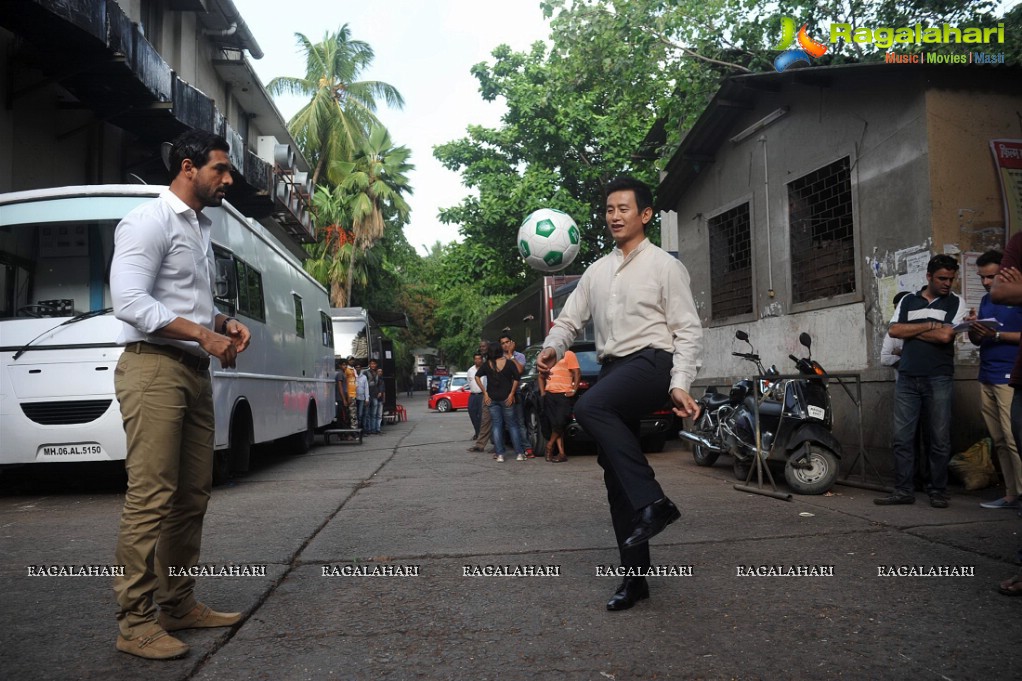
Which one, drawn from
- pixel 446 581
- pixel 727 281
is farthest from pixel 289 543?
pixel 727 281

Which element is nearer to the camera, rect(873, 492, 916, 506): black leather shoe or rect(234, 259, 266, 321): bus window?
rect(873, 492, 916, 506): black leather shoe

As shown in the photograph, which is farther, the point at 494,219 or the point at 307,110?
the point at 307,110

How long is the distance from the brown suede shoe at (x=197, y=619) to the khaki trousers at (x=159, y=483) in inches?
1.1

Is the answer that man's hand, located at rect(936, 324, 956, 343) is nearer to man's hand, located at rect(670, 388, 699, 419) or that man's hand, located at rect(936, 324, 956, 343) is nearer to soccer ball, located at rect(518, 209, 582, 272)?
man's hand, located at rect(670, 388, 699, 419)

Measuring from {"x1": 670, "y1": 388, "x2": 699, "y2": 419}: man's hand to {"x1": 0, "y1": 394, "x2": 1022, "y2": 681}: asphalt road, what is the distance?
0.87 metres

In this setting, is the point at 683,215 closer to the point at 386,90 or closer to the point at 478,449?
the point at 478,449

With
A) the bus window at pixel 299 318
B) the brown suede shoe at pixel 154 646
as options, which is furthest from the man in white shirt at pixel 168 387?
the bus window at pixel 299 318

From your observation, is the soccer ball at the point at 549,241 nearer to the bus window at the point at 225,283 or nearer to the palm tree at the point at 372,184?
the bus window at the point at 225,283

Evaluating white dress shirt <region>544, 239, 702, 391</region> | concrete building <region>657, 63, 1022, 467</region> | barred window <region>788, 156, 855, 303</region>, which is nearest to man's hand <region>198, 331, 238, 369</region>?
white dress shirt <region>544, 239, 702, 391</region>

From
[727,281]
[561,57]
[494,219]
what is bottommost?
[727,281]

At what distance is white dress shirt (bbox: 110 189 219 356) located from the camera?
122 inches

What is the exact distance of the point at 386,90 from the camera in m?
37.6

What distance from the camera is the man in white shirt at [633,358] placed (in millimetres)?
3654

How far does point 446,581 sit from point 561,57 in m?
16.2
